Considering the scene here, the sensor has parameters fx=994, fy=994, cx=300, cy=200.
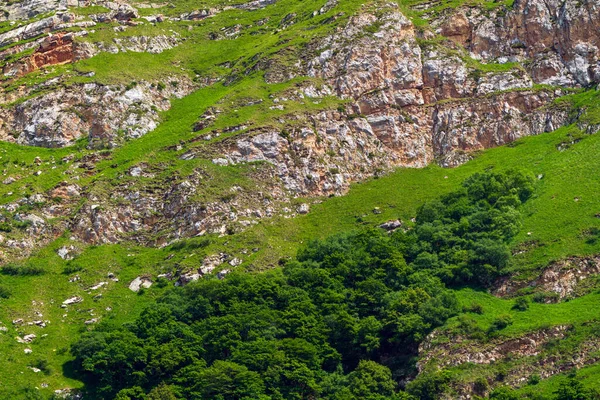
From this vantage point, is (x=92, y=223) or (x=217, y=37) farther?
(x=217, y=37)

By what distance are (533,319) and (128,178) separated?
5645cm

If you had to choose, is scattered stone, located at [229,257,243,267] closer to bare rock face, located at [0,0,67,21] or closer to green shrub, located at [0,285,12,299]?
green shrub, located at [0,285,12,299]

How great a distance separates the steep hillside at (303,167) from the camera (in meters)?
104

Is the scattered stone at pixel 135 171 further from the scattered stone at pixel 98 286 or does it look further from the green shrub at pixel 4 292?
the green shrub at pixel 4 292

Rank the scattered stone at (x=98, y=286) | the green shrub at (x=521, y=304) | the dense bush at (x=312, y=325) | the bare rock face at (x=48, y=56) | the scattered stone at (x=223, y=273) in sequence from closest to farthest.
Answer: the dense bush at (x=312, y=325) → the green shrub at (x=521, y=304) → the scattered stone at (x=98, y=286) → the scattered stone at (x=223, y=273) → the bare rock face at (x=48, y=56)

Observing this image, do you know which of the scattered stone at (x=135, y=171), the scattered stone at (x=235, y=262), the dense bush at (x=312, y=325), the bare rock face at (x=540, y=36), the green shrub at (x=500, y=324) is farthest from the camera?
the bare rock face at (x=540, y=36)

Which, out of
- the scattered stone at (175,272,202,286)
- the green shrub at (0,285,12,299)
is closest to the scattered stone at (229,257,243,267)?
the scattered stone at (175,272,202,286)

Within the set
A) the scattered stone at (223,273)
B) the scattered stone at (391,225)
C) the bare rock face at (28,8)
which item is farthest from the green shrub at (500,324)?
the bare rock face at (28,8)

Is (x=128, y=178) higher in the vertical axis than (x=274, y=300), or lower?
higher

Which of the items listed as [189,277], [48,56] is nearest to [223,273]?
[189,277]

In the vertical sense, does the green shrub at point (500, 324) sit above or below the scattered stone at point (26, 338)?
below

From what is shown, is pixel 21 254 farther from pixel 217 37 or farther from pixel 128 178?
pixel 217 37

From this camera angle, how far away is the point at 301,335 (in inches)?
4195

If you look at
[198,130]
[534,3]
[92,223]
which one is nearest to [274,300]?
[92,223]
